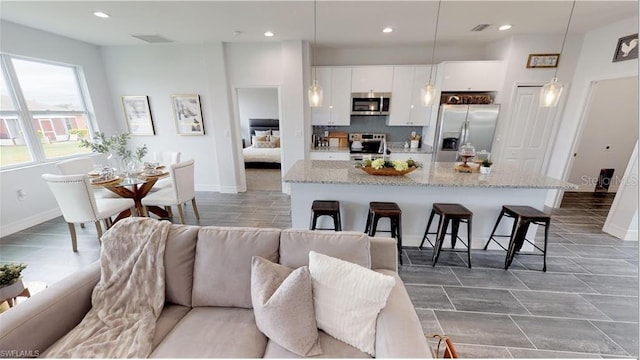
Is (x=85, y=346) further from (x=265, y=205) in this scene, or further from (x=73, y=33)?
(x=73, y=33)

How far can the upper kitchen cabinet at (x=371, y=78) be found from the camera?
445 cm

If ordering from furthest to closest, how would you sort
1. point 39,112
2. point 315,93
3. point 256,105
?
point 256,105 → point 39,112 → point 315,93

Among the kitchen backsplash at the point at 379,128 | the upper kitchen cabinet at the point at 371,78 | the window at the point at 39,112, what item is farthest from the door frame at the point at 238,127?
the window at the point at 39,112

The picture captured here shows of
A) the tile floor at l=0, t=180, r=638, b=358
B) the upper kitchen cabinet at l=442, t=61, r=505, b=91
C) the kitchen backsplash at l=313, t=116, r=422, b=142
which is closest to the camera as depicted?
the tile floor at l=0, t=180, r=638, b=358

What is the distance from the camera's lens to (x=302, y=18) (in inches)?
121

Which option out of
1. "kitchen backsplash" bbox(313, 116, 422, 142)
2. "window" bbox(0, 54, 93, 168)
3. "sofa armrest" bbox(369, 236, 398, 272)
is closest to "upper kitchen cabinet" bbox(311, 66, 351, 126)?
"kitchen backsplash" bbox(313, 116, 422, 142)

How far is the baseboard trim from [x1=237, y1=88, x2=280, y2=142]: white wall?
186 inches

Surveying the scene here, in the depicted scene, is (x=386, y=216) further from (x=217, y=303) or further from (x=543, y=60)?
(x=543, y=60)

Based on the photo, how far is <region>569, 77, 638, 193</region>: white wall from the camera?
4.27m

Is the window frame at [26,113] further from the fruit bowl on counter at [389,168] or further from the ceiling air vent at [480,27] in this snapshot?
the ceiling air vent at [480,27]

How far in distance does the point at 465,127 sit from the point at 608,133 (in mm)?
2994

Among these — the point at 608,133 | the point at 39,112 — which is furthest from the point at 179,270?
the point at 608,133

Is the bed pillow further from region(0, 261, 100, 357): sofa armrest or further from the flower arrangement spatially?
region(0, 261, 100, 357): sofa armrest

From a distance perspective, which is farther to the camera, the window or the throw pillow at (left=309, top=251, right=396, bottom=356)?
the window
